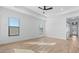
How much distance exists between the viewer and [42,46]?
1.75 metres

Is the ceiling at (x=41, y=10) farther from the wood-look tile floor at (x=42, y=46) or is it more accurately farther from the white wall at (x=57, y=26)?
the wood-look tile floor at (x=42, y=46)

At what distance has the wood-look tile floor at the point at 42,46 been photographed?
1.71 meters

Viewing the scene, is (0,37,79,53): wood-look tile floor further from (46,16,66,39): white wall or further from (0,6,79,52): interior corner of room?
(46,16,66,39): white wall

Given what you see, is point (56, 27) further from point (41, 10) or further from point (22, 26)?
point (22, 26)

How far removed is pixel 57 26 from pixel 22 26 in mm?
701

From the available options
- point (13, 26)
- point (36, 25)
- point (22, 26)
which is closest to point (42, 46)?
point (36, 25)

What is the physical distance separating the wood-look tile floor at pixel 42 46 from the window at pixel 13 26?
0.68 ft

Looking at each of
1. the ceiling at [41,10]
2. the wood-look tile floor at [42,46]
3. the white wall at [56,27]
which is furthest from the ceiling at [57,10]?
the wood-look tile floor at [42,46]

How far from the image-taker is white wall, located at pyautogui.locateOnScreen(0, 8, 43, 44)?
1.69 metres
